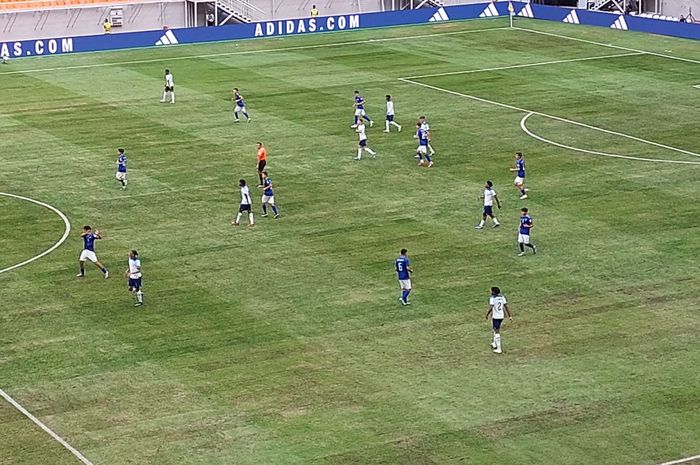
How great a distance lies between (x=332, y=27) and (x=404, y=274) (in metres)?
59.6

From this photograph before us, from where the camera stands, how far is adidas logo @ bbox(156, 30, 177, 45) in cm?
9525

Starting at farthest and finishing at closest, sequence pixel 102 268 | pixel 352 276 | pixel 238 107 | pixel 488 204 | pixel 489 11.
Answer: pixel 489 11 → pixel 238 107 → pixel 488 204 → pixel 102 268 → pixel 352 276

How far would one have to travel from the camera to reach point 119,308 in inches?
1750

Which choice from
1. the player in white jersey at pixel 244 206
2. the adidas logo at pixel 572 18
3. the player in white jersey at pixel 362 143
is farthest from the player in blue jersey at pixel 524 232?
the adidas logo at pixel 572 18

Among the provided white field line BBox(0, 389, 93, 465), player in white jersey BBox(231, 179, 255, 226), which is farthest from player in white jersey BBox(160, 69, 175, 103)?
white field line BBox(0, 389, 93, 465)

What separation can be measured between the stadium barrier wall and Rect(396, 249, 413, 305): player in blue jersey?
5327cm

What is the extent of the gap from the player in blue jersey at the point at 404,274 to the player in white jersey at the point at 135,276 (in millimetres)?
7867

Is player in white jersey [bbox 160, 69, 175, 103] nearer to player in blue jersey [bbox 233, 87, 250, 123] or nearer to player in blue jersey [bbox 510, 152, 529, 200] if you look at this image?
player in blue jersey [bbox 233, 87, 250, 123]

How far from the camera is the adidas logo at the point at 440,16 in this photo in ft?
343

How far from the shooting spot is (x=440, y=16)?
10481 centimetres

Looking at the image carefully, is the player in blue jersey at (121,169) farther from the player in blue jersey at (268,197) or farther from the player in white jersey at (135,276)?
the player in white jersey at (135,276)

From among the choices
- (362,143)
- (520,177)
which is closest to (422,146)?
(362,143)

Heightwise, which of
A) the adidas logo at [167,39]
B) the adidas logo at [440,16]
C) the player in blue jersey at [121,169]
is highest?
the adidas logo at [440,16]

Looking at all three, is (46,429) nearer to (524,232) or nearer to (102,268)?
(102,268)
